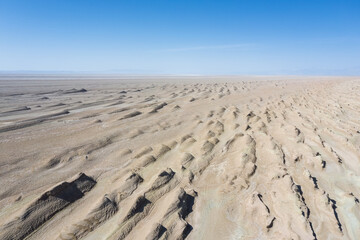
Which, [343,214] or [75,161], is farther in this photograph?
[75,161]

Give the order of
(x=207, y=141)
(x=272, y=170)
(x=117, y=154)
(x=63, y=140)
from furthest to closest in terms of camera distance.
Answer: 1. (x=63, y=140)
2. (x=207, y=141)
3. (x=117, y=154)
4. (x=272, y=170)

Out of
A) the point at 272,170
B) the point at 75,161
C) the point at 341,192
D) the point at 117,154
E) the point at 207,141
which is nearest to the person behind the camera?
the point at 341,192

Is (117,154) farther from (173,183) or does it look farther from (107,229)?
(107,229)

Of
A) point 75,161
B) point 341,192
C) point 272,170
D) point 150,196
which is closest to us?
point 150,196

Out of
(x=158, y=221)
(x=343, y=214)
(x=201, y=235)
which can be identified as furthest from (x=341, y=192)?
(x=158, y=221)

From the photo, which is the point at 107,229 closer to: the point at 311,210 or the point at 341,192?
the point at 311,210

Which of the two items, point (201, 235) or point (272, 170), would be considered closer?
point (201, 235)

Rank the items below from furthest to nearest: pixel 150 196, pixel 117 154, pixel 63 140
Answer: pixel 63 140 < pixel 117 154 < pixel 150 196

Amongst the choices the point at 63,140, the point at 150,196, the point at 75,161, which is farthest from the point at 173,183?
the point at 63,140

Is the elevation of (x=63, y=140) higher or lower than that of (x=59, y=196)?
lower
